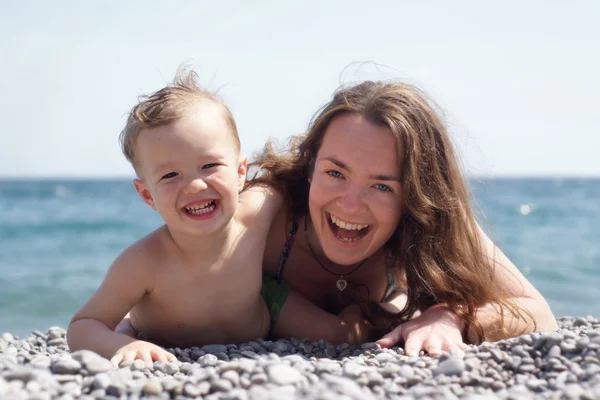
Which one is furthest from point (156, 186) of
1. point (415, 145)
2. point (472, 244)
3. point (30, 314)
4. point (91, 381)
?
point (30, 314)

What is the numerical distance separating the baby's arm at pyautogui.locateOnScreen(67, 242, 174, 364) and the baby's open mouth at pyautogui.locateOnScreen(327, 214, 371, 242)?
3.77 feet

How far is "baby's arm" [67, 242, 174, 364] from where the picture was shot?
3611mm

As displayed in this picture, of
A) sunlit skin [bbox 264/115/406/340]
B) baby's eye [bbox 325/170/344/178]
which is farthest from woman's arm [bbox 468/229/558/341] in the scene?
baby's eye [bbox 325/170/344/178]

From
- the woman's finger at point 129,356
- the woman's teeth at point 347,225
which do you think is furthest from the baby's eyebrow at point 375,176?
the woman's finger at point 129,356

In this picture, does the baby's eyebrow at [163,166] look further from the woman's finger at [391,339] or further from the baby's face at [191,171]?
the woman's finger at [391,339]

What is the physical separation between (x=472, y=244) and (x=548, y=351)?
1.21 m

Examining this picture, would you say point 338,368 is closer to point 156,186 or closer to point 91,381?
point 91,381

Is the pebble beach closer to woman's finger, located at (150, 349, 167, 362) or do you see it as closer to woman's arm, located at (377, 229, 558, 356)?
woman's finger, located at (150, 349, 167, 362)

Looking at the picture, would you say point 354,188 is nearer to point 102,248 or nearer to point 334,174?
point 334,174

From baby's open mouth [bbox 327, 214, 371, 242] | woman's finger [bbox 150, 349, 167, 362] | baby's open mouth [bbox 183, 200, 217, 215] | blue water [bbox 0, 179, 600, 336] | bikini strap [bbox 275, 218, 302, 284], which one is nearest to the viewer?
woman's finger [bbox 150, 349, 167, 362]

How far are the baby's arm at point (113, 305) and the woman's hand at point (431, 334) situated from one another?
138 cm

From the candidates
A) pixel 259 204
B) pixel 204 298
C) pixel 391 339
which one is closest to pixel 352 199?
pixel 259 204

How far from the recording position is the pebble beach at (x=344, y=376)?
258 cm

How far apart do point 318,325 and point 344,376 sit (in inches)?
61.9
